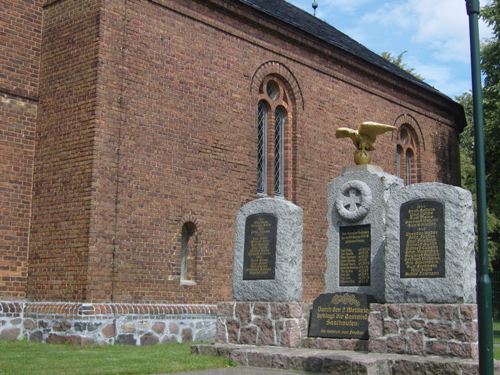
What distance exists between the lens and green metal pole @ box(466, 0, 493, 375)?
6773mm

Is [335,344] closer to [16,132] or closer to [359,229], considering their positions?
[359,229]

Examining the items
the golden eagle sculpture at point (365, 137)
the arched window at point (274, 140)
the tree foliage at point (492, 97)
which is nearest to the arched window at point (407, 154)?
the tree foliage at point (492, 97)

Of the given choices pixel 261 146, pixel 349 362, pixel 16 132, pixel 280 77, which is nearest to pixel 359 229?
pixel 349 362

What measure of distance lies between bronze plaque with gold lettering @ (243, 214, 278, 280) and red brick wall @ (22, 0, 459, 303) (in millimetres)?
3032

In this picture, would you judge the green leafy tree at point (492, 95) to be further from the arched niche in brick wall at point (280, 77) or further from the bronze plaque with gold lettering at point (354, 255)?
the bronze plaque with gold lettering at point (354, 255)

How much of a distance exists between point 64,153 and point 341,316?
21.3 feet

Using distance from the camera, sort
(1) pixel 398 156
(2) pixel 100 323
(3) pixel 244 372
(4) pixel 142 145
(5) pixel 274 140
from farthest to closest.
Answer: (1) pixel 398 156, (5) pixel 274 140, (4) pixel 142 145, (2) pixel 100 323, (3) pixel 244 372

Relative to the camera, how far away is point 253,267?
1156 centimetres

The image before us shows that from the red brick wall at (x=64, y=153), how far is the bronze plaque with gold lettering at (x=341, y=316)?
176 inches

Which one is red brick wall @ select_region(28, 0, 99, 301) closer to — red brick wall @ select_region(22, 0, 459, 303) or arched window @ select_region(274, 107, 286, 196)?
red brick wall @ select_region(22, 0, 459, 303)

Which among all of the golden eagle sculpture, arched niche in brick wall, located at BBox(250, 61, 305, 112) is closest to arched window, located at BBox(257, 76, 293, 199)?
arched niche in brick wall, located at BBox(250, 61, 305, 112)

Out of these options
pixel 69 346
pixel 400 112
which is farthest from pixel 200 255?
pixel 400 112

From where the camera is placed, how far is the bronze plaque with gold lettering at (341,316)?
35.2 ft

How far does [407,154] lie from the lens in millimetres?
24750
